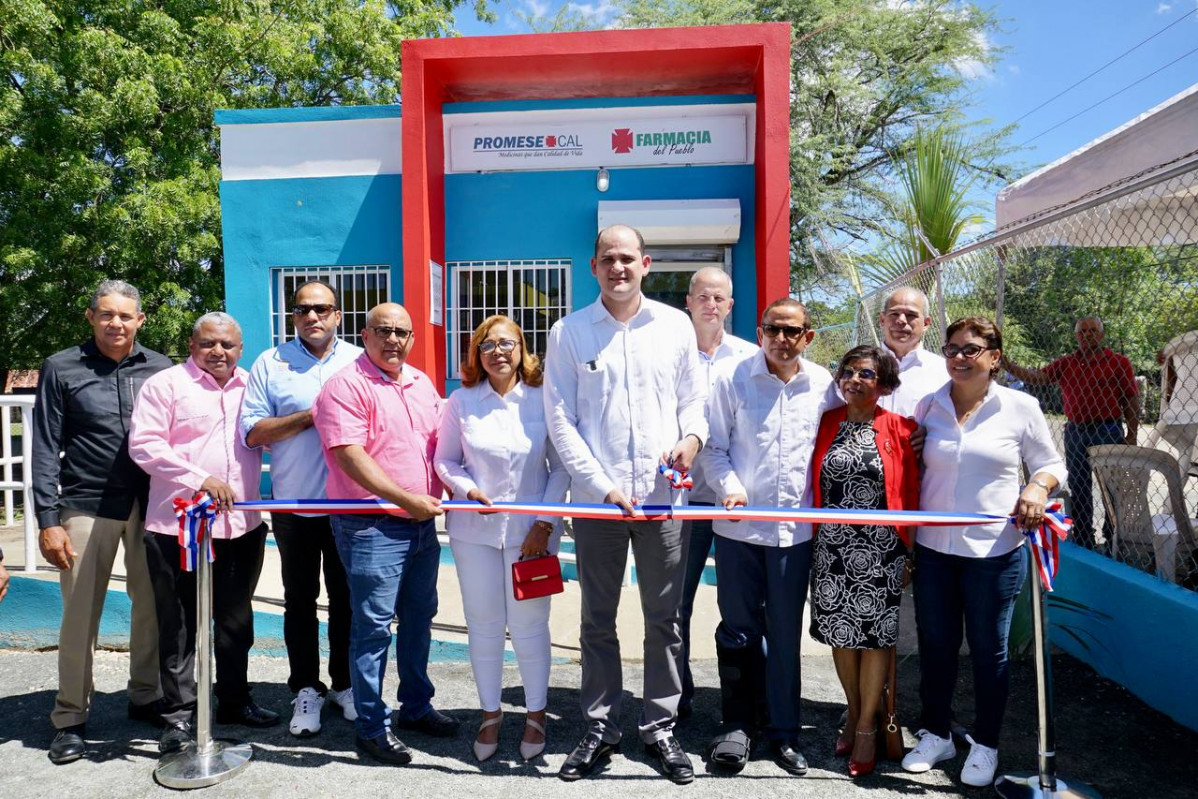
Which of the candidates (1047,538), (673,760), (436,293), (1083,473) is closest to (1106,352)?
(1083,473)

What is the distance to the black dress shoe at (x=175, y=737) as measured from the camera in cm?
348

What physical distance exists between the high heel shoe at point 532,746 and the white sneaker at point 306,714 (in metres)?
1.00

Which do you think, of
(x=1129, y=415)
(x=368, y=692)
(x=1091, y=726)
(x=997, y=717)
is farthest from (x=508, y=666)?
(x=1129, y=415)

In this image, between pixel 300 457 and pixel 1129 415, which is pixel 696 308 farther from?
pixel 1129 415

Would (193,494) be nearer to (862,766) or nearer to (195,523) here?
(195,523)

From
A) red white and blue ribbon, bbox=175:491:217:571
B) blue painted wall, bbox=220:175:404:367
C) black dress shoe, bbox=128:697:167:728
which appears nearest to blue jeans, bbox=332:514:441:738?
red white and blue ribbon, bbox=175:491:217:571

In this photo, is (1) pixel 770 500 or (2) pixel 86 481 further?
(2) pixel 86 481

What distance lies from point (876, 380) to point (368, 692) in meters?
2.46

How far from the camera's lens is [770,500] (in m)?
3.28

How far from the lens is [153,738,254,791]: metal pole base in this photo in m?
3.23

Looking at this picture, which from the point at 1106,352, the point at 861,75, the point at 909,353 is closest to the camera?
the point at 909,353

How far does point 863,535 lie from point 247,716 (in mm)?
2928

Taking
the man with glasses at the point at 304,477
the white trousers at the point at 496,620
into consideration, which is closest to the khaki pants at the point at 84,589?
the man with glasses at the point at 304,477

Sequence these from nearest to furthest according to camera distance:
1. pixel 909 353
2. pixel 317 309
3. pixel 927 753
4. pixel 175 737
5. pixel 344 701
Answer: pixel 927 753 → pixel 175 737 → pixel 317 309 → pixel 344 701 → pixel 909 353
